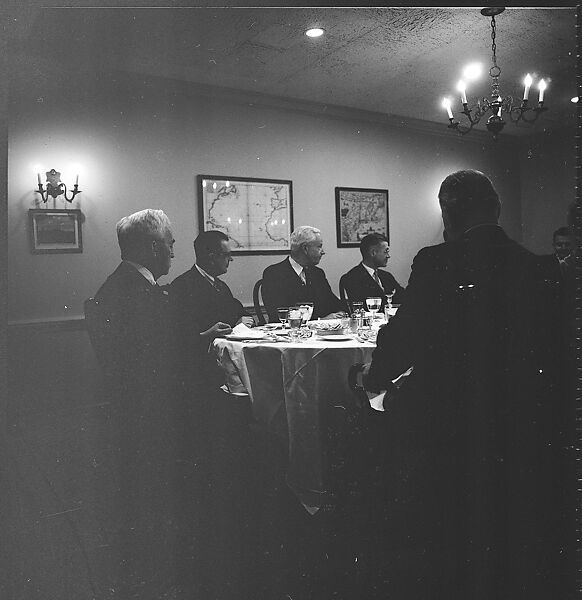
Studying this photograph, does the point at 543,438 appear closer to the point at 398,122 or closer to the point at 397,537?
the point at 397,537

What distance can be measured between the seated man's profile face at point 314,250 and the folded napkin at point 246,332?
0.81 feet

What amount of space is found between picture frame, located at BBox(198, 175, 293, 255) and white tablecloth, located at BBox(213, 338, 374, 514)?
0.40 m

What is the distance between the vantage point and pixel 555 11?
1.38 metres

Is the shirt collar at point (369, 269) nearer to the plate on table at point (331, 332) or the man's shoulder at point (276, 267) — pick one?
the man's shoulder at point (276, 267)

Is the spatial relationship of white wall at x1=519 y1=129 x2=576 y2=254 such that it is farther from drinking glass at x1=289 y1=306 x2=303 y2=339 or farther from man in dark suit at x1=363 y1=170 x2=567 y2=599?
drinking glass at x1=289 y1=306 x2=303 y2=339

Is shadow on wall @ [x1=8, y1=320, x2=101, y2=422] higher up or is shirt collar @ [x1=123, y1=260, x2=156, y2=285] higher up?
shirt collar @ [x1=123, y1=260, x2=156, y2=285]

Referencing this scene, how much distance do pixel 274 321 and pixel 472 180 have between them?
2.11ft

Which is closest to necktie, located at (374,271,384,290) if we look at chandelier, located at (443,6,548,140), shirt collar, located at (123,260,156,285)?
chandelier, located at (443,6,548,140)

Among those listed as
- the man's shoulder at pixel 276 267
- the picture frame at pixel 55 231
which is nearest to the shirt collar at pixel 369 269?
the man's shoulder at pixel 276 267

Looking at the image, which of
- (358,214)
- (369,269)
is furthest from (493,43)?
(369,269)

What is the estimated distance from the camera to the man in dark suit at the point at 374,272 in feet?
4.59

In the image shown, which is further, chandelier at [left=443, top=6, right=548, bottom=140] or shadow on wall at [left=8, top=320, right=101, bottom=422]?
chandelier at [left=443, top=6, right=548, bottom=140]

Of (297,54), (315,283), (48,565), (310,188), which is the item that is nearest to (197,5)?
(297,54)

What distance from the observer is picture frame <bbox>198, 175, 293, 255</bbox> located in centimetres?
131
